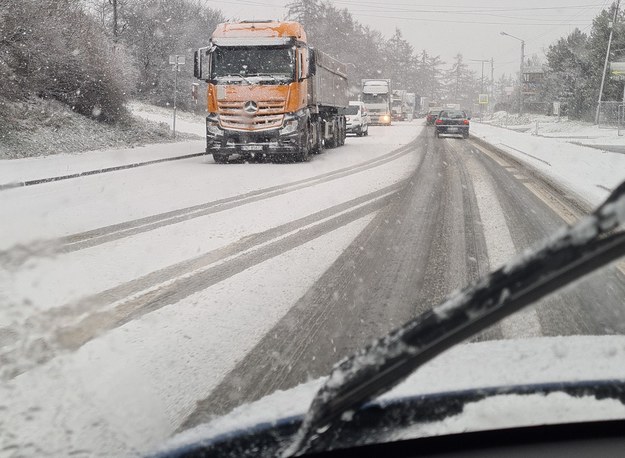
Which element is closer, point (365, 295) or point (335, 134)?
point (365, 295)

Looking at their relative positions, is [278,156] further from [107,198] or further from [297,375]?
[297,375]

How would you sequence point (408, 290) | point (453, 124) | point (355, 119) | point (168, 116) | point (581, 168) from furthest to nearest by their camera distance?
point (168, 116) < point (355, 119) < point (453, 124) < point (581, 168) < point (408, 290)

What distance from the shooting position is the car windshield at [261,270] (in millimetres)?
1702

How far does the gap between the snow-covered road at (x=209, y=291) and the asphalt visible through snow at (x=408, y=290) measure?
0.02m

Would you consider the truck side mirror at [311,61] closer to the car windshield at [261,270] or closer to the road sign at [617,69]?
the car windshield at [261,270]

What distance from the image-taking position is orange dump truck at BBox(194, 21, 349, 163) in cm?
1628

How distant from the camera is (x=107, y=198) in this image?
33.0 ft

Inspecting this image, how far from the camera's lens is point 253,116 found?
16.4m

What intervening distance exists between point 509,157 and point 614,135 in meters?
20.2

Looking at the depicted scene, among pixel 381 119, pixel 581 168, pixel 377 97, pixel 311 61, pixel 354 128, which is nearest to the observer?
pixel 581 168

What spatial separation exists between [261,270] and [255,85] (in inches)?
466

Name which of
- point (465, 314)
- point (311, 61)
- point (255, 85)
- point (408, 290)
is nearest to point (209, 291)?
point (408, 290)

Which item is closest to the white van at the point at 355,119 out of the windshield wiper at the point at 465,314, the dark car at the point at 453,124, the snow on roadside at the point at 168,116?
the dark car at the point at 453,124

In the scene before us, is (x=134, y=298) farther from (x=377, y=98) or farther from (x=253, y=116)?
(x=377, y=98)
